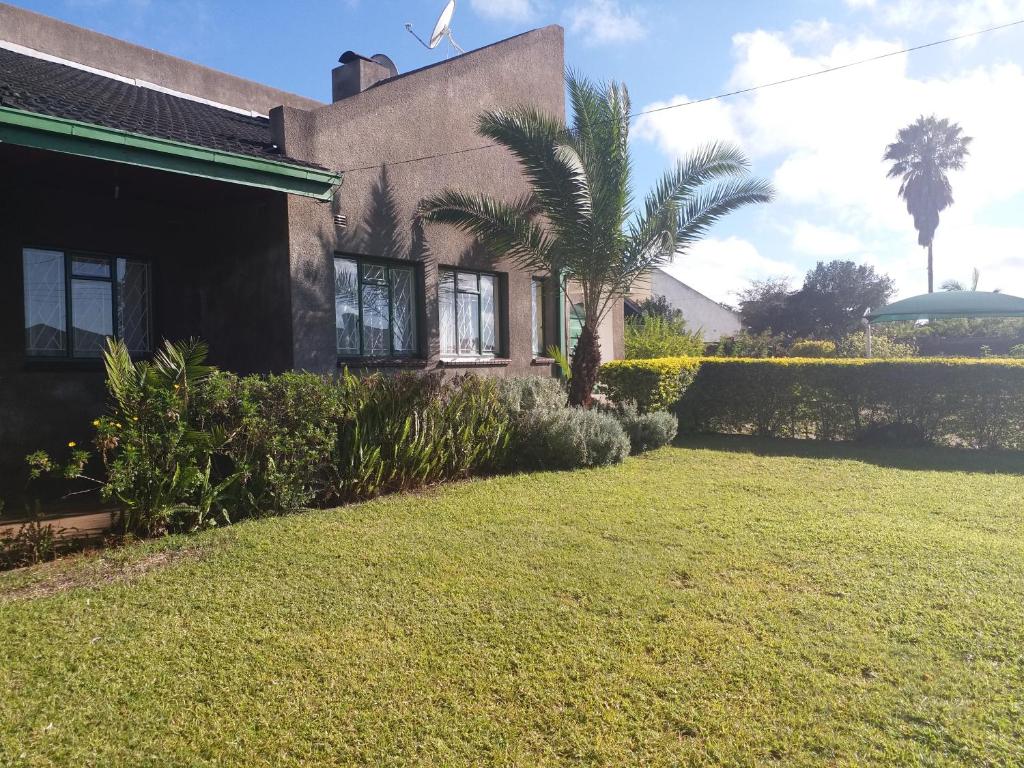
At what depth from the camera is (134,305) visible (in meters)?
9.10

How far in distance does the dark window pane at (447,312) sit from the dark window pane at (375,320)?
1.12 metres

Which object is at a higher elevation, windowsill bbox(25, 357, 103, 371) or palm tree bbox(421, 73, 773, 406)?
palm tree bbox(421, 73, 773, 406)

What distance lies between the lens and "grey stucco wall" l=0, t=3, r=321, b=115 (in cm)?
991

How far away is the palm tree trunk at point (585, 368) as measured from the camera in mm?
Answer: 10945

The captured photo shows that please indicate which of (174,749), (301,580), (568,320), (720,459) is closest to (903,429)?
(720,459)

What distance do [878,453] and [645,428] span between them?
11.7 feet

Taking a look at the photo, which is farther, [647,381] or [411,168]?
[647,381]

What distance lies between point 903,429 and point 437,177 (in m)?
8.61

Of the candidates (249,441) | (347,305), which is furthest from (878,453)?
(249,441)

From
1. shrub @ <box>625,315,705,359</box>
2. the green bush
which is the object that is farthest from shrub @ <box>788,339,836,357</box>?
the green bush

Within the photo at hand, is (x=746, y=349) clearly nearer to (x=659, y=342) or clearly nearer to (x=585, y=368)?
(x=659, y=342)

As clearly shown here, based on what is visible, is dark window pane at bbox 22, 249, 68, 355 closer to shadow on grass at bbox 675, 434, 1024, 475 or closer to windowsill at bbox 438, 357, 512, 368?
windowsill at bbox 438, 357, 512, 368

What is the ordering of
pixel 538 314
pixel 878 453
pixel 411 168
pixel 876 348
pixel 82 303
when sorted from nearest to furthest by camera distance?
pixel 82 303 → pixel 411 168 → pixel 878 453 → pixel 538 314 → pixel 876 348

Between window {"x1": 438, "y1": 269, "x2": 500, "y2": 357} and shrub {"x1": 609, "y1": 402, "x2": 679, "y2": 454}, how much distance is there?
2621 mm
